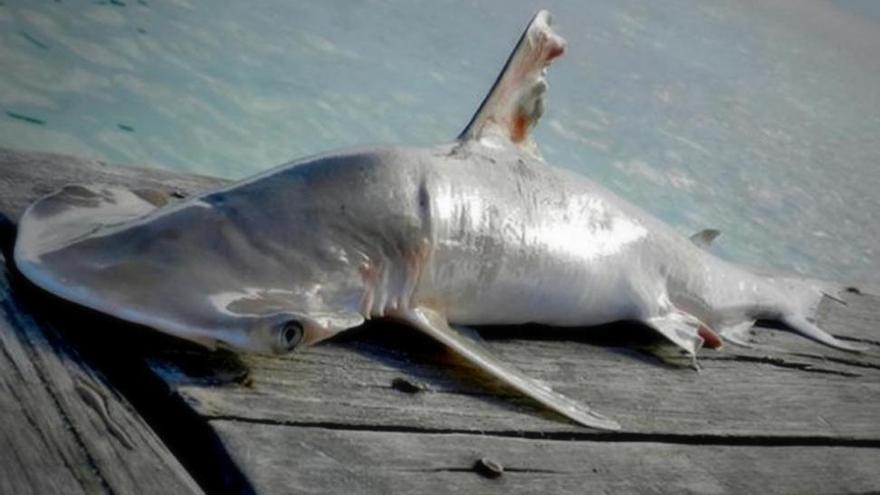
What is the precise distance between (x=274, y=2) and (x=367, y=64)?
6.28 feet

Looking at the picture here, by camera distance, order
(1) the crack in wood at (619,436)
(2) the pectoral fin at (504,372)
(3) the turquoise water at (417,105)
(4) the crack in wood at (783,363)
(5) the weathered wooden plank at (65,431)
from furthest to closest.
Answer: (3) the turquoise water at (417,105)
(4) the crack in wood at (783,363)
(2) the pectoral fin at (504,372)
(1) the crack in wood at (619,436)
(5) the weathered wooden plank at (65,431)

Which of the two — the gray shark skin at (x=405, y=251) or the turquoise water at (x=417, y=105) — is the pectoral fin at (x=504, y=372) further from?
the turquoise water at (x=417, y=105)

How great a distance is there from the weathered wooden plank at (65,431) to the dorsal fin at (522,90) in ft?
3.72

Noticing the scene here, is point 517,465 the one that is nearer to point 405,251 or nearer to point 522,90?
point 405,251

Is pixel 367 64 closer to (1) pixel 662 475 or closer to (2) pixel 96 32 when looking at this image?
(2) pixel 96 32

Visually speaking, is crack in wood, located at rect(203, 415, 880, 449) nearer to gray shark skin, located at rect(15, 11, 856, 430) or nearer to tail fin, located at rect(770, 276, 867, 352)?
gray shark skin, located at rect(15, 11, 856, 430)

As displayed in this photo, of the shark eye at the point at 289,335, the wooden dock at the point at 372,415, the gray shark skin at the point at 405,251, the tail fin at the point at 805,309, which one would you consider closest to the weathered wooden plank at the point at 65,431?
Answer: the wooden dock at the point at 372,415

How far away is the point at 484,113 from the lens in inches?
89.4

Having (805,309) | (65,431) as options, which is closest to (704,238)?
(805,309)

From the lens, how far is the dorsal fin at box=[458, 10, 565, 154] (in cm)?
229

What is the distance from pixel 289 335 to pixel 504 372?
44cm

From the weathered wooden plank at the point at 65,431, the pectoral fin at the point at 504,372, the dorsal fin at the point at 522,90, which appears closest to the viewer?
the weathered wooden plank at the point at 65,431

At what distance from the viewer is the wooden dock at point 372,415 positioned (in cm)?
127

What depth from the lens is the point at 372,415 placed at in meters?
1.56
